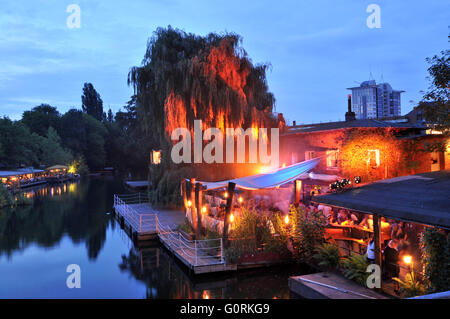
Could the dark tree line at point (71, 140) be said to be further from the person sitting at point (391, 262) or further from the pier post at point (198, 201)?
the person sitting at point (391, 262)

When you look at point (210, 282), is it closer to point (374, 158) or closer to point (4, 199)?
point (374, 158)

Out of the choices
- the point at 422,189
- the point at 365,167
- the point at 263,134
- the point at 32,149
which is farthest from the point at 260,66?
the point at 32,149

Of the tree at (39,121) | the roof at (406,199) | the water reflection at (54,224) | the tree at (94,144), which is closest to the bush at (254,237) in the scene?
the roof at (406,199)

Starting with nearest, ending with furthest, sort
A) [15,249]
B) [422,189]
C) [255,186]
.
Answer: [422,189]
[255,186]
[15,249]

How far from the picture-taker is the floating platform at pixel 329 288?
708cm

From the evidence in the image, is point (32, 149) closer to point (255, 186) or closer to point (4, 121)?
point (4, 121)

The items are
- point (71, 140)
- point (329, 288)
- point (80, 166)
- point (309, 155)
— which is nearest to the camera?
point (329, 288)

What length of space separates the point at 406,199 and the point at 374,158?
7283 mm

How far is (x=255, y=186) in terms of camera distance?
11.8m

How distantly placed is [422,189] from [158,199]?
48.9 ft

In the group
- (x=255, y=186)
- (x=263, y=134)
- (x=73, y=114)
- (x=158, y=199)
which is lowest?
(x=158, y=199)

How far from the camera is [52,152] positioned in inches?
2215

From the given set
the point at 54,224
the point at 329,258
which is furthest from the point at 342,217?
the point at 54,224

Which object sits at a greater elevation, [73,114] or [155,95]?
[73,114]
